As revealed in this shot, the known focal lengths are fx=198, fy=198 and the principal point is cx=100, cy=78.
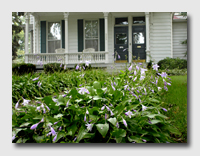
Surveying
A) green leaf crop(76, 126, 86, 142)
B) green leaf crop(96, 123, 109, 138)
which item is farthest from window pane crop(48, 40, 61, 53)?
green leaf crop(96, 123, 109, 138)

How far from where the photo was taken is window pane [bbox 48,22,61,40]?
8591 mm

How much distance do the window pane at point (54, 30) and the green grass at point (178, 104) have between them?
665cm

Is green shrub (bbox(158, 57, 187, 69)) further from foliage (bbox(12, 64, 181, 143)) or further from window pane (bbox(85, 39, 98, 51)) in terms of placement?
window pane (bbox(85, 39, 98, 51))

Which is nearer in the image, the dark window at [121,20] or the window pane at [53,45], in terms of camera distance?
the dark window at [121,20]

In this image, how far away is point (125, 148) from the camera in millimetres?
1719

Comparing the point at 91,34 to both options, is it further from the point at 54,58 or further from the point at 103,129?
the point at 103,129

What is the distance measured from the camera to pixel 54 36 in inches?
338

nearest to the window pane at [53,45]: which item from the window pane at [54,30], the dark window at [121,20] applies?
the window pane at [54,30]

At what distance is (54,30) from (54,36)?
294 millimetres

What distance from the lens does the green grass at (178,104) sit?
1976mm

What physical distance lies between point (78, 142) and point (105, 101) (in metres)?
0.52

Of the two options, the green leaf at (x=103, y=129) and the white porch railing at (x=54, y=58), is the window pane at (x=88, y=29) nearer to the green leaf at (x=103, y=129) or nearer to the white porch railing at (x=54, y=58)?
the white porch railing at (x=54, y=58)

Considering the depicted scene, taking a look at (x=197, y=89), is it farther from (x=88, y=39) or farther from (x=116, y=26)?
(x=88, y=39)

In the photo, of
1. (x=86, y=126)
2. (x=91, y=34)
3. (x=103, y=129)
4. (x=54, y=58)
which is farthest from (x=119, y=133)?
(x=91, y=34)
